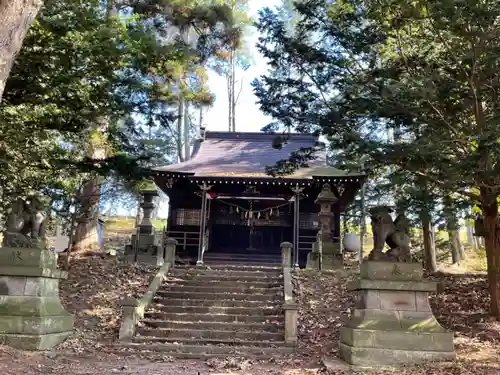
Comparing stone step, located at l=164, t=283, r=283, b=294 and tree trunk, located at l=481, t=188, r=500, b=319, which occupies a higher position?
tree trunk, located at l=481, t=188, r=500, b=319

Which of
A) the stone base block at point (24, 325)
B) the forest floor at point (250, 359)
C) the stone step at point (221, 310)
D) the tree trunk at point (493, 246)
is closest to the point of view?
the forest floor at point (250, 359)

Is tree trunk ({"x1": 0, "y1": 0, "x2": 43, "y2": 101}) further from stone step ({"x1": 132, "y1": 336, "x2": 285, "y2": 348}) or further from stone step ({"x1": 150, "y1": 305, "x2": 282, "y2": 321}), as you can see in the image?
stone step ({"x1": 150, "y1": 305, "x2": 282, "y2": 321})

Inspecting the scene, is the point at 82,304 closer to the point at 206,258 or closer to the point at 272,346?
the point at 272,346

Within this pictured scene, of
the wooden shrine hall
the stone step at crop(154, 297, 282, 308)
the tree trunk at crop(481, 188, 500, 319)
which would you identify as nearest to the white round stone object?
the wooden shrine hall

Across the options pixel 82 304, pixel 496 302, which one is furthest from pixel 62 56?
pixel 496 302

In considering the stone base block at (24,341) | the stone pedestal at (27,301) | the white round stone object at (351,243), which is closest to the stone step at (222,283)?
the stone pedestal at (27,301)

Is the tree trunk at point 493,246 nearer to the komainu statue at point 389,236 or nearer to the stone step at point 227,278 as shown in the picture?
the komainu statue at point 389,236

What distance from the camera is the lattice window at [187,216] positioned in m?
18.3

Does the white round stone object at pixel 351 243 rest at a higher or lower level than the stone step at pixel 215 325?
higher

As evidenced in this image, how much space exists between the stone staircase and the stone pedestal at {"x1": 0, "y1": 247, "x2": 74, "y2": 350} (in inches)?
66.1

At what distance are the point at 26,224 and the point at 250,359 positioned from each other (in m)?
4.79

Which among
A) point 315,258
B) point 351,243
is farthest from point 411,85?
point 351,243

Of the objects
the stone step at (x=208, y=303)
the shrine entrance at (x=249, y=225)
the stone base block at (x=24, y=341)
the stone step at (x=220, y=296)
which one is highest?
the shrine entrance at (x=249, y=225)

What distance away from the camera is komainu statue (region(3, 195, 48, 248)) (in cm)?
787
